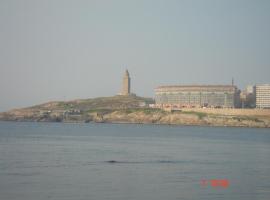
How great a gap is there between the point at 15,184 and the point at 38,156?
690 inches

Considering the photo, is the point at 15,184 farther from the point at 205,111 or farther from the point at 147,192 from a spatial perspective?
the point at 205,111

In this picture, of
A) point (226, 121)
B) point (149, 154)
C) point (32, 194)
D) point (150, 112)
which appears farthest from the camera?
point (150, 112)

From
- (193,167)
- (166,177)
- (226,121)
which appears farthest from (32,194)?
(226,121)

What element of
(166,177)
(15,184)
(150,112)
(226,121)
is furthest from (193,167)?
(150,112)

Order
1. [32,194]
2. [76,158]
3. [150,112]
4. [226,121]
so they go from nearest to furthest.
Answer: [32,194]
[76,158]
[226,121]
[150,112]

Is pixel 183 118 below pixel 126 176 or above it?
above

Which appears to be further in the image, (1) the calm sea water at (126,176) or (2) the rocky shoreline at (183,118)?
(2) the rocky shoreline at (183,118)

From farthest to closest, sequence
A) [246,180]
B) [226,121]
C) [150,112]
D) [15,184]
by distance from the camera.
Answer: [150,112] → [226,121] → [246,180] → [15,184]

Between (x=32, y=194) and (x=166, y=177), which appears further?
(x=166, y=177)

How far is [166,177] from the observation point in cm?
3800

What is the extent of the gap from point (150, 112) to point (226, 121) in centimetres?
2551

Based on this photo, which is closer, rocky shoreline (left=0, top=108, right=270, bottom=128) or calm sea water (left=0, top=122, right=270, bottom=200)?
calm sea water (left=0, top=122, right=270, bottom=200)

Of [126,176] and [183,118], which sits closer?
[126,176]

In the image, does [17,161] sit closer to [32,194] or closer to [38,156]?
[38,156]
